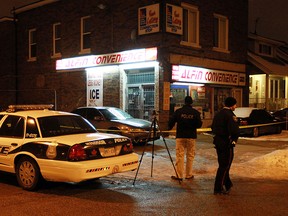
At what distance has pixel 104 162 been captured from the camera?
23.7 feet

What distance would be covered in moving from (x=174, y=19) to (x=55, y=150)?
11596mm

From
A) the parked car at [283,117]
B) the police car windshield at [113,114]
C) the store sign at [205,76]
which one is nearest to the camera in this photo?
the police car windshield at [113,114]

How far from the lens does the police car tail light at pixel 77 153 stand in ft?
22.8

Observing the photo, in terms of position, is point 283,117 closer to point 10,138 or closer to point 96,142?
point 96,142

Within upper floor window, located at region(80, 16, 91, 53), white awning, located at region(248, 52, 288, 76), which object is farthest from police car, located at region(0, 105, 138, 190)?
white awning, located at region(248, 52, 288, 76)

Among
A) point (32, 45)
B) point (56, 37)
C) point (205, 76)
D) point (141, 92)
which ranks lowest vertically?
point (141, 92)

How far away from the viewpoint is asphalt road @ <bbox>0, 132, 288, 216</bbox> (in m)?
6.27

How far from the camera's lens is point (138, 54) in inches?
690

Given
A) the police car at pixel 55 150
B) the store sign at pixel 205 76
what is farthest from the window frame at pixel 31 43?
the police car at pixel 55 150

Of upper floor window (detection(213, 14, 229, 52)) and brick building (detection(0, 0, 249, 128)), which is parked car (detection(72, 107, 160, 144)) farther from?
upper floor window (detection(213, 14, 229, 52))

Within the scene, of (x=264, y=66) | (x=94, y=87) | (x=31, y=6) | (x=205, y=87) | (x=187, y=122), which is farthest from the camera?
(x=31, y=6)

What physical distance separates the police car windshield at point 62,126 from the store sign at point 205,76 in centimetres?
938

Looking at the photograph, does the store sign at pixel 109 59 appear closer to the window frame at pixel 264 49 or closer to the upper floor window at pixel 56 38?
the upper floor window at pixel 56 38

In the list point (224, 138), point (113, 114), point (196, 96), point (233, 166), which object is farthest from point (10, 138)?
point (196, 96)
